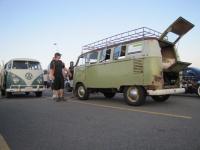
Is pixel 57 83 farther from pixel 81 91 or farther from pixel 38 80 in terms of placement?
pixel 38 80

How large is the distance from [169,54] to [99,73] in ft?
9.63

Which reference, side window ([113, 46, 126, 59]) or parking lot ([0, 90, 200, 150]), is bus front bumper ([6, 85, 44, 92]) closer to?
side window ([113, 46, 126, 59])

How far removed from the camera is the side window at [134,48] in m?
8.64

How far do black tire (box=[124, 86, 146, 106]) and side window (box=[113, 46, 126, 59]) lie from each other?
4.30 feet

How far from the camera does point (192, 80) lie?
43.4ft

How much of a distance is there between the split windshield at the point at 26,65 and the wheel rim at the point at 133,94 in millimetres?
6980

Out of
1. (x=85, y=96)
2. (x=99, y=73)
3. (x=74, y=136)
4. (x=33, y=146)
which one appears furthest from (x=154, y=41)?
(x=33, y=146)

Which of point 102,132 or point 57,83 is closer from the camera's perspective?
point 102,132

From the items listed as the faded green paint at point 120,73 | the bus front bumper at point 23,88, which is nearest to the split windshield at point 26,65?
the bus front bumper at point 23,88

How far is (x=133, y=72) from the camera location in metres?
8.66

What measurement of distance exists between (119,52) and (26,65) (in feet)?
21.3

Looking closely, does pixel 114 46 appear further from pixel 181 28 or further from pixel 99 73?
pixel 181 28

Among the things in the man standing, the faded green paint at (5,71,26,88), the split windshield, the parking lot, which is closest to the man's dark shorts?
the man standing

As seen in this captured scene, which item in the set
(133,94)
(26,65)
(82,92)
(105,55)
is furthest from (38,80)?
(133,94)
